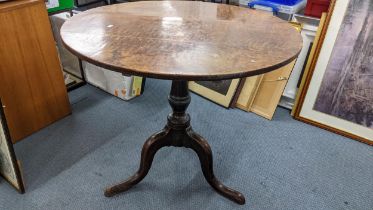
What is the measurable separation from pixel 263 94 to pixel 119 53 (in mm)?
1347

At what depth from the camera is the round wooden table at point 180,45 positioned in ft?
2.80

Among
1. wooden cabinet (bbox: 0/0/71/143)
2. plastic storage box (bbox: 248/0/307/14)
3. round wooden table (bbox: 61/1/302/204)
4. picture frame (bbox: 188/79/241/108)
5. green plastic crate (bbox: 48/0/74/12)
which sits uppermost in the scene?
round wooden table (bbox: 61/1/302/204)

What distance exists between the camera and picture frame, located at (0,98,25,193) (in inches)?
48.8

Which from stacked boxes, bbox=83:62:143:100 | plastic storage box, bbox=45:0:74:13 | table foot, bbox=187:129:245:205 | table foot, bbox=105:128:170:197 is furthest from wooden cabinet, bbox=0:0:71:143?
table foot, bbox=187:129:245:205

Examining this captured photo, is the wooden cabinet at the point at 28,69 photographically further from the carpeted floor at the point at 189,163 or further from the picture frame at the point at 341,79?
the picture frame at the point at 341,79

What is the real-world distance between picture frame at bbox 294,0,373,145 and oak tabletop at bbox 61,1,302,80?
653 mm

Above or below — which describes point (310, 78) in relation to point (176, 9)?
below

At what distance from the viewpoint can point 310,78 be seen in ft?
6.23

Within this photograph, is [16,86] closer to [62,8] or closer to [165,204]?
[62,8]

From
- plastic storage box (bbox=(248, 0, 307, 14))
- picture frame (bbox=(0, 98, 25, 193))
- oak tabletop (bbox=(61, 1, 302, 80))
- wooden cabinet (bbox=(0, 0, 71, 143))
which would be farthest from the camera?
plastic storage box (bbox=(248, 0, 307, 14))

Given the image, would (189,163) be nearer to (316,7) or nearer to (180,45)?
(180,45)

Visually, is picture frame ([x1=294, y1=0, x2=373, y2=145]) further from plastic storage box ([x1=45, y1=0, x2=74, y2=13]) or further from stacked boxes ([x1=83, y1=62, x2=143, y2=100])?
plastic storage box ([x1=45, y1=0, x2=74, y2=13])

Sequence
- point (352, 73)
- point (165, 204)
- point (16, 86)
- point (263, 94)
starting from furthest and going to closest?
point (263, 94), point (352, 73), point (16, 86), point (165, 204)

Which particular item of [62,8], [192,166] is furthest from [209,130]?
[62,8]
